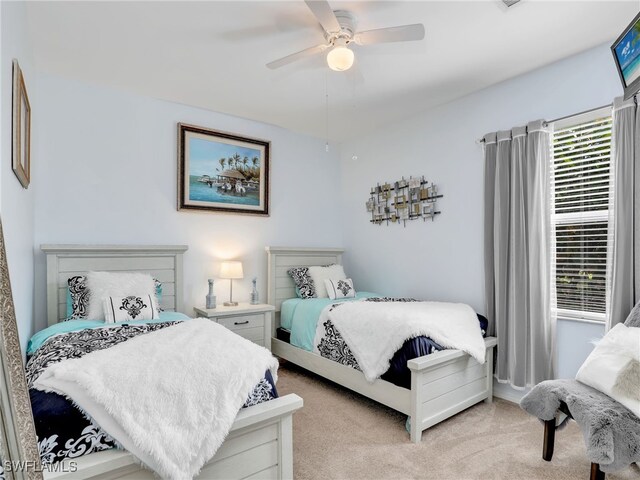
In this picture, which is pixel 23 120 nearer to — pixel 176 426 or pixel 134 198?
pixel 134 198

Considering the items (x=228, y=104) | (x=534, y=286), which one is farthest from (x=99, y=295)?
(x=534, y=286)

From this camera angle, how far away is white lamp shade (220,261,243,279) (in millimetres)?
3478

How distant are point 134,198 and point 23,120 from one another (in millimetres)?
1282

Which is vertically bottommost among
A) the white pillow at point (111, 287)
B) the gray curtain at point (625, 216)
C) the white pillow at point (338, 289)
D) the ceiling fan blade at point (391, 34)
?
the white pillow at point (338, 289)

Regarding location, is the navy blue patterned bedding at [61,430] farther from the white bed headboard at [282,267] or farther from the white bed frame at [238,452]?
the white bed headboard at [282,267]

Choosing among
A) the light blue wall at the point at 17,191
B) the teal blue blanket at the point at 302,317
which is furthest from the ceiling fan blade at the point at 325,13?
the teal blue blanket at the point at 302,317

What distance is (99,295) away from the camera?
8.63ft

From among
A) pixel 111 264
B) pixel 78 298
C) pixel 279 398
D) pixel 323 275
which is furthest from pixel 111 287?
pixel 323 275

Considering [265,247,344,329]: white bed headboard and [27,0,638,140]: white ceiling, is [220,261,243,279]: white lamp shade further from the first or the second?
[27,0,638,140]: white ceiling

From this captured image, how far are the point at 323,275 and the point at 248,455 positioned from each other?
243 centimetres

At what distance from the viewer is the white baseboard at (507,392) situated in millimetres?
2812

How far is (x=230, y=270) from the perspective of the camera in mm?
3484

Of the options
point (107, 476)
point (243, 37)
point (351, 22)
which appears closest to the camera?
point (107, 476)

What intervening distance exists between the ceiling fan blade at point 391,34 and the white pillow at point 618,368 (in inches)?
73.1
